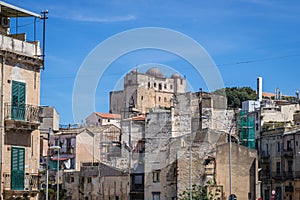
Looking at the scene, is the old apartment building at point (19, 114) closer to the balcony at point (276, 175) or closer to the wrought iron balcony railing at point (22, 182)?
the wrought iron balcony railing at point (22, 182)

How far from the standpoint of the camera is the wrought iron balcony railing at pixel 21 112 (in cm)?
3269

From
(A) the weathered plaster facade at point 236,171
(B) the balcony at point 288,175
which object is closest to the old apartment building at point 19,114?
(A) the weathered plaster facade at point 236,171

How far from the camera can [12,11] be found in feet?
116

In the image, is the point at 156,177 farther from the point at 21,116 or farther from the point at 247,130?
the point at 21,116

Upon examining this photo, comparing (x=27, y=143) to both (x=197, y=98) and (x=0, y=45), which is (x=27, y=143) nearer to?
(x=0, y=45)

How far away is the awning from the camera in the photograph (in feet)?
113

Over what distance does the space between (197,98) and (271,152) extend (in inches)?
534

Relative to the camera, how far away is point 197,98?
3406 inches

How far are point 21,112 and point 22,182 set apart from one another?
11.7 ft

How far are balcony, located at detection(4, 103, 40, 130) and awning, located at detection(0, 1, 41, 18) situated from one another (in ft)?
17.1

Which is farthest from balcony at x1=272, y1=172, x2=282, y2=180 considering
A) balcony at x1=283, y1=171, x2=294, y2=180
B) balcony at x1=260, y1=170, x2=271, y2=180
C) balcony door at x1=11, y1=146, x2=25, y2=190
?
balcony door at x1=11, y1=146, x2=25, y2=190

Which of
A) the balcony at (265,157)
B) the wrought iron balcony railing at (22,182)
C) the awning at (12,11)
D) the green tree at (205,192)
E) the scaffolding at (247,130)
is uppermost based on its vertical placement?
the awning at (12,11)

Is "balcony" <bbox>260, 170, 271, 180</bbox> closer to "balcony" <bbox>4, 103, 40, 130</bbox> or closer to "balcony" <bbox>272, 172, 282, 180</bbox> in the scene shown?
"balcony" <bbox>272, 172, 282, 180</bbox>

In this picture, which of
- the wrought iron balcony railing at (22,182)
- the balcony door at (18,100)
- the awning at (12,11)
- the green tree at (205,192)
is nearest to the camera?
the wrought iron balcony railing at (22,182)
